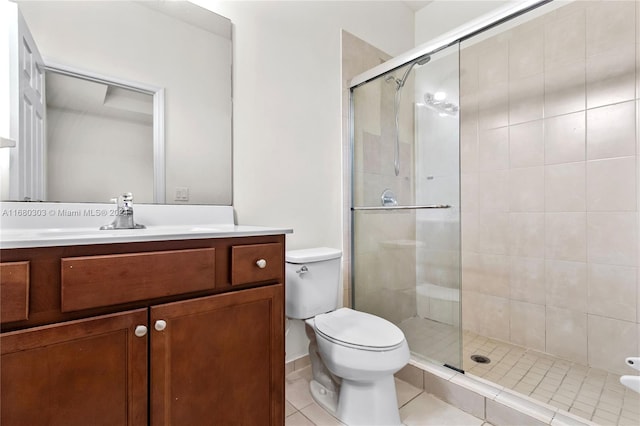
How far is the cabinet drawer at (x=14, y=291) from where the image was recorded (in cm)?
70

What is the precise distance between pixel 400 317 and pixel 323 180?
101 cm

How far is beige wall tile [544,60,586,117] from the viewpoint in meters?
1.86

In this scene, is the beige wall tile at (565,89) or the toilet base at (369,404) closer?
the toilet base at (369,404)

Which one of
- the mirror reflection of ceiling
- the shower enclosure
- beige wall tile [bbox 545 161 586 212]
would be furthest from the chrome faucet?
beige wall tile [bbox 545 161 586 212]

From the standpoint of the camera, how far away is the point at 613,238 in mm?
1744

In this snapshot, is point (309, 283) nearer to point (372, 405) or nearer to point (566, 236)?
point (372, 405)

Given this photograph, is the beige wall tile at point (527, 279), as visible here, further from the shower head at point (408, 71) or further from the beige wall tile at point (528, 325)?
the shower head at point (408, 71)

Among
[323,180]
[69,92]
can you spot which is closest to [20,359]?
[69,92]

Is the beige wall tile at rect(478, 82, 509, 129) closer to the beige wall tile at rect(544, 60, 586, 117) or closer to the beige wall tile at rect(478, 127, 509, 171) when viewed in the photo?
the beige wall tile at rect(478, 127, 509, 171)

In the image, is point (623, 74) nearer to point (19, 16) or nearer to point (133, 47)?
point (133, 47)

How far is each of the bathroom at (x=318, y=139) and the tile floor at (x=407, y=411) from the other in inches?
9.6

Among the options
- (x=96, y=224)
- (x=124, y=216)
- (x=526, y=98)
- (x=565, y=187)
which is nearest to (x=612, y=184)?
(x=565, y=187)

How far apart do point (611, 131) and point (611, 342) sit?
3.79ft

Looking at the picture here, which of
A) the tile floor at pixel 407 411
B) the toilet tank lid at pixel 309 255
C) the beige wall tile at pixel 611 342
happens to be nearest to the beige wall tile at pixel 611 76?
the beige wall tile at pixel 611 342
